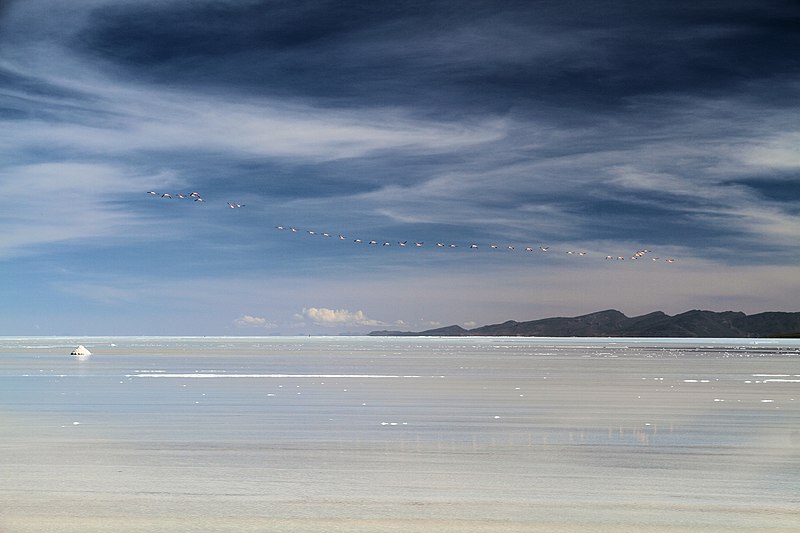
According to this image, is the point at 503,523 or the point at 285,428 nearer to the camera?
the point at 503,523

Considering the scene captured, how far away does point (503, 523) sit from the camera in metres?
11.6

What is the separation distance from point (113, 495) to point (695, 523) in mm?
7937

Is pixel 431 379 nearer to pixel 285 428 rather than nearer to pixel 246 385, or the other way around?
pixel 246 385

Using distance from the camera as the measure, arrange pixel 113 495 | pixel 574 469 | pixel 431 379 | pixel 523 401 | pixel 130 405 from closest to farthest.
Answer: pixel 113 495
pixel 574 469
pixel 130 405
pixel 523 401
pixel 431 379

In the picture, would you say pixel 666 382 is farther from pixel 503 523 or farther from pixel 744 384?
pixel 503 523

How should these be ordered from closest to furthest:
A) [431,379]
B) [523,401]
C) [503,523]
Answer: [503,523], [523,401], [431,379]

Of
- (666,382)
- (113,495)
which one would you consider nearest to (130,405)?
(113,495)

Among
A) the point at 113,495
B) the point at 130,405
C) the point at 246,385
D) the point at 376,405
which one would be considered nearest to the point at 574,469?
the point at 113,495

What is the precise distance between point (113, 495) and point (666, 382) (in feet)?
115

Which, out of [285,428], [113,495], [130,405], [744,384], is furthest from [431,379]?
[113,495]

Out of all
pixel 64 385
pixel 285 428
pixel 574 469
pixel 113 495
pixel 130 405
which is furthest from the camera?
pixel 64 385

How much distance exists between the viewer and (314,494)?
1341cm

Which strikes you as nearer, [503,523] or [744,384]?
[503,523]

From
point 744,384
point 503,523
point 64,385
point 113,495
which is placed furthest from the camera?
point 744,384
